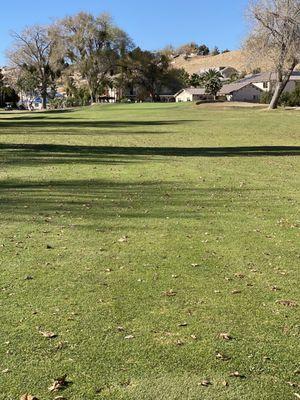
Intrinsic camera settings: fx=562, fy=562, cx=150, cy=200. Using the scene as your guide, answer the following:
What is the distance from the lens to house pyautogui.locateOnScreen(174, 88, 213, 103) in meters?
130

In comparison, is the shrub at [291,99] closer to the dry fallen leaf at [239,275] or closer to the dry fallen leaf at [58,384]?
the dry fallen leaf at [239,275]

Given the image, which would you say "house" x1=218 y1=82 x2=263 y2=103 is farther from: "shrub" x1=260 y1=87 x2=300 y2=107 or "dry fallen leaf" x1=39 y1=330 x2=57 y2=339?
"dry fallen leaf" x1=39 y1=330 x2=57 y2=339

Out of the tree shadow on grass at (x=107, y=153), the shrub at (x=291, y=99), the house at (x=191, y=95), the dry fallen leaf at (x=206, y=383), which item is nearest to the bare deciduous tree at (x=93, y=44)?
the house at (x=191, y=95)

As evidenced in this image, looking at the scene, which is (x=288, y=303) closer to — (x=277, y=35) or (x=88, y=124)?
(x=88, y=124)

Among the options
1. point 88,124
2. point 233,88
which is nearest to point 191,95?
point 233,88

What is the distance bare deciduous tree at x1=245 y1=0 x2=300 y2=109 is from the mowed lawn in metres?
46.3

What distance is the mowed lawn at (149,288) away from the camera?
4059 mm

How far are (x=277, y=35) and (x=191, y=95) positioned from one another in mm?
78133

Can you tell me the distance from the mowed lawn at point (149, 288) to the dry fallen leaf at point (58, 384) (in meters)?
0.04

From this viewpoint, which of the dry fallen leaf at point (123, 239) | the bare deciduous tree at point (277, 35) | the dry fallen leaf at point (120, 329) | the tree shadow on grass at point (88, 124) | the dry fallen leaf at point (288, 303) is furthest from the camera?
the bare deciduous tree at point (277, 35)

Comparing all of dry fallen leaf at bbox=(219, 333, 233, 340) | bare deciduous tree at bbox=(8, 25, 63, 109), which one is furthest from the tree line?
dry fallen leaf at bbox=(219, 333, 233, 340)

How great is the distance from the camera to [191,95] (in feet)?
440

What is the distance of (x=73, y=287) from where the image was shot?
5.89m

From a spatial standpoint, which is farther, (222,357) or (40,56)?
(40,56)
